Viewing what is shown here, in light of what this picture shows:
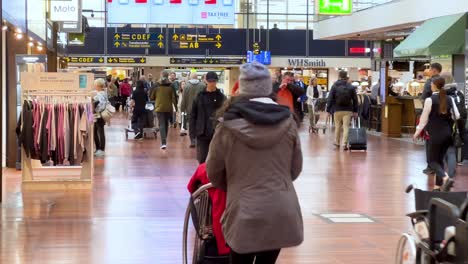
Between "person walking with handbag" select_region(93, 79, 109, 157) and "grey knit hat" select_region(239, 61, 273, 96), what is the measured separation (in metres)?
12.2

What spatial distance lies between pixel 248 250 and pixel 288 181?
1.48 ft

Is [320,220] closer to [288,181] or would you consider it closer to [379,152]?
[288,181]

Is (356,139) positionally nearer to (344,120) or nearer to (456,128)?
(344,120)

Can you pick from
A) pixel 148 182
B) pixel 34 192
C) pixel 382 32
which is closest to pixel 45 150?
pixel 34 192

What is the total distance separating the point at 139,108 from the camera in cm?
2238

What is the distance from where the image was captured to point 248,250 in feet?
15.2

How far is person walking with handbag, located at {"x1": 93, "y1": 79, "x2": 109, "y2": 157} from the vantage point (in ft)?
55.1

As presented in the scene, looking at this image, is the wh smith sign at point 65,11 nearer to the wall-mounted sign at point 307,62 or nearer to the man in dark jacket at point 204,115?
the man in dark jacket at point 204,115

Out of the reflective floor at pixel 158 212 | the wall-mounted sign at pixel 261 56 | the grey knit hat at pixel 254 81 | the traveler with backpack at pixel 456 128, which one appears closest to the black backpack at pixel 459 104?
the traveler with backpack at pixel 456 128

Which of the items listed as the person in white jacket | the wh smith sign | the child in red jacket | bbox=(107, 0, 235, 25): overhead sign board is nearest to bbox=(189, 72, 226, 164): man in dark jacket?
the child in red jacket

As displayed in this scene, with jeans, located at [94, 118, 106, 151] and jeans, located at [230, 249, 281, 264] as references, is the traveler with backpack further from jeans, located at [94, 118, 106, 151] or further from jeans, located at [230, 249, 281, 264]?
jeans, located at [94, 118, 106, 151]

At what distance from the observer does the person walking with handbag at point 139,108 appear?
73.4 feet

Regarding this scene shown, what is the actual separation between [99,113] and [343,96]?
5.58m

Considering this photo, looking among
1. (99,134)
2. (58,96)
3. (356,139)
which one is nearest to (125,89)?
(356,139)
